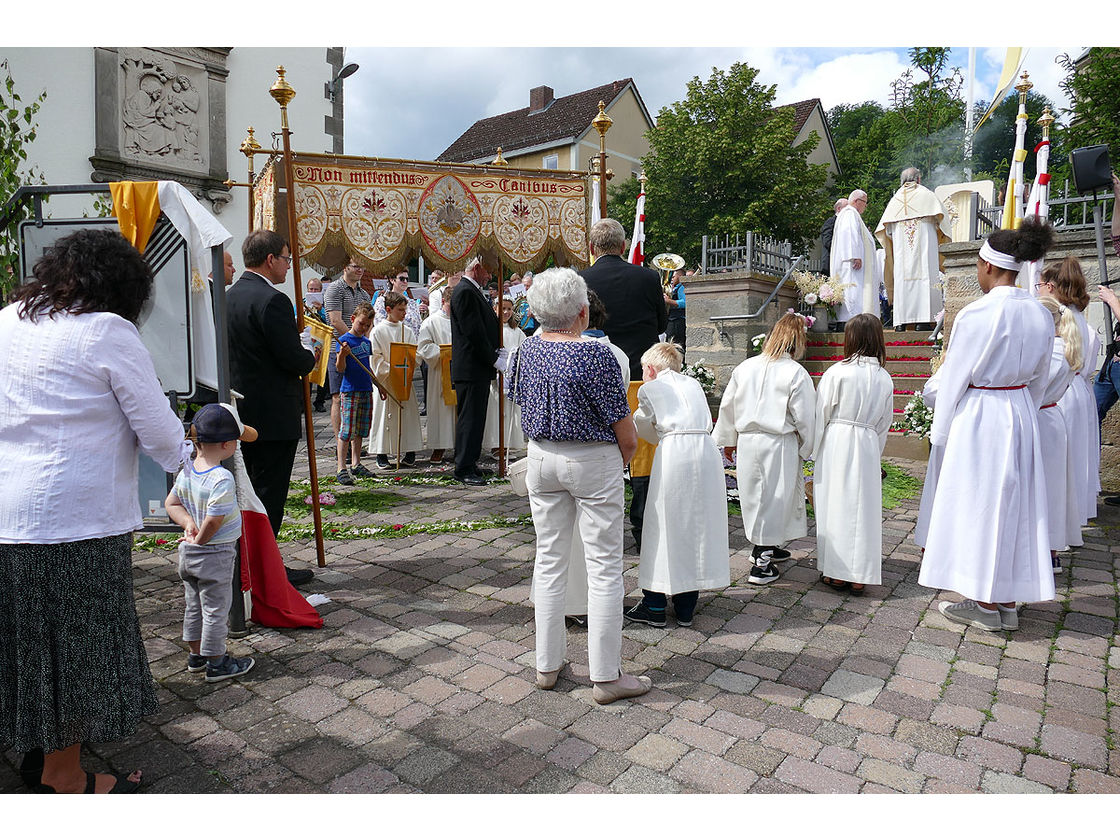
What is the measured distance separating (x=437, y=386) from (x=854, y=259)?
7.13 meters

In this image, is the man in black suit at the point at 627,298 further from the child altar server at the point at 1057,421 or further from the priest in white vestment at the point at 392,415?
the priest in white vestment at the point at 392,415

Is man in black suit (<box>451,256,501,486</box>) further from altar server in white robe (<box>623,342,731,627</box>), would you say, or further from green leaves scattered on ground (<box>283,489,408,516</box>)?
altar server in white robe (<box>623,342,731,627</box>)

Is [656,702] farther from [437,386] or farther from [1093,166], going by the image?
[1093,166]

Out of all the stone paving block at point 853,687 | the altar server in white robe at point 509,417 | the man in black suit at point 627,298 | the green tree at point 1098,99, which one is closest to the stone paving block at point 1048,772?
the stone paving block at point 853,687

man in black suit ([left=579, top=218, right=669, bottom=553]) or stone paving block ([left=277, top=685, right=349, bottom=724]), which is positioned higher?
man in black suit ([left=579, top=218, right=669, bottom=553])

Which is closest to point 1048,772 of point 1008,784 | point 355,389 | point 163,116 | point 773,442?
point 1008,784

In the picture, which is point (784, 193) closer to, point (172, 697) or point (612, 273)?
point (612, 273)

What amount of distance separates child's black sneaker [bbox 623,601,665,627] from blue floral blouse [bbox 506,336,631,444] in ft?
4.65

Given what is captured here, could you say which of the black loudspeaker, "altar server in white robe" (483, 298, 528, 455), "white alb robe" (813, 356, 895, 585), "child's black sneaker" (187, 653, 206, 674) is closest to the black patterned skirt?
"child's black sneaker" (187, 653, 206, 674)

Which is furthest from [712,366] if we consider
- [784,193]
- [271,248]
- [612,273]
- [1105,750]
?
[784,193]

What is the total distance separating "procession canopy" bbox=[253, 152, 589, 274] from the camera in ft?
18.7

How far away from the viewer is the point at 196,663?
3611 mm

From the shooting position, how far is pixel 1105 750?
9.86 feet

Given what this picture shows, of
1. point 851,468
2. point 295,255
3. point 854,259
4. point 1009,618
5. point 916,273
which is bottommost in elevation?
point 1009,618
